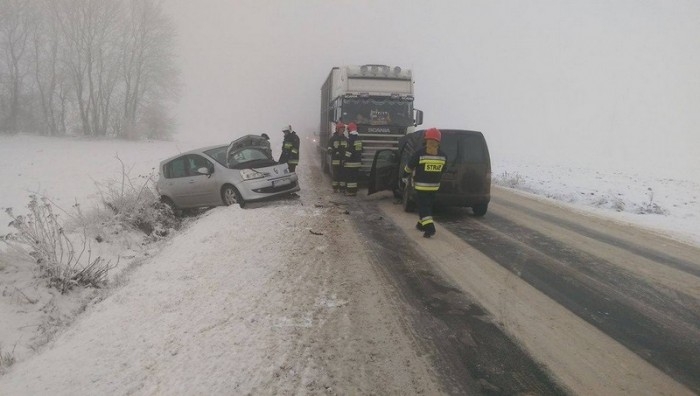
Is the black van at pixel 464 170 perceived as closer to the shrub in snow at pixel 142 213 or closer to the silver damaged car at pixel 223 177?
the silver damaged car at pixel 223 177

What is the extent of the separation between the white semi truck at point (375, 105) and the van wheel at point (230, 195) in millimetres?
4378

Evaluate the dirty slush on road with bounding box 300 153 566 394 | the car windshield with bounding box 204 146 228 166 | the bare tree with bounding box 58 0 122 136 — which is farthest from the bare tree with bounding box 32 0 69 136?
the dirty slush on road with bounding box 300 153 566 394

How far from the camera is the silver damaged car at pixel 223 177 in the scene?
928 centimetres

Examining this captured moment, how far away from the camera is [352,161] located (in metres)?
10.8

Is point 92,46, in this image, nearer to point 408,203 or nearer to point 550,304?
point 408,203

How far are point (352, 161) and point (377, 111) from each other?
2.73 m

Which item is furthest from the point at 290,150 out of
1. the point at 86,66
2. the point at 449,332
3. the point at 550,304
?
the point at 86,66

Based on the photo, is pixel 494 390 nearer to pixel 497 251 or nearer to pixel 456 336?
pixel 456 336

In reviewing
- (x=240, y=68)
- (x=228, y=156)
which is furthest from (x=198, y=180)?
(x=240, y=68)

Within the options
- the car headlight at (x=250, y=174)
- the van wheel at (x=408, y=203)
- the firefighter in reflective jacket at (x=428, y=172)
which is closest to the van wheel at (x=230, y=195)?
the car headlight at (x=250, y=174)

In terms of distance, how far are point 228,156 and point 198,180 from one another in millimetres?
968

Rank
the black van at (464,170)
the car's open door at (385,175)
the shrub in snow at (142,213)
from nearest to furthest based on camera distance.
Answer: the black van at (464,170) < the shrub in snow at (142,213) < the car's open door at (385,175)

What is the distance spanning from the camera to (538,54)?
115m

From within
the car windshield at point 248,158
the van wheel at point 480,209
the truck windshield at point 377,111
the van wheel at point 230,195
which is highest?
the truck windshield at point 377,111
